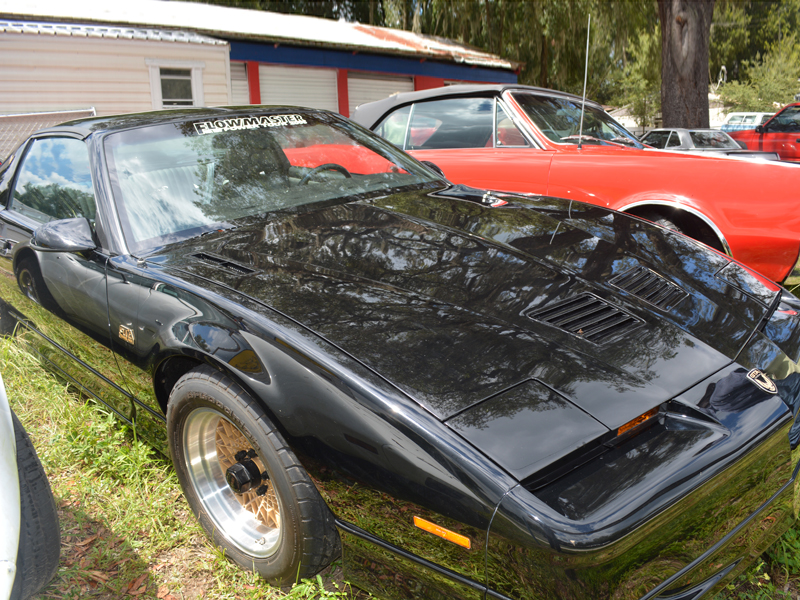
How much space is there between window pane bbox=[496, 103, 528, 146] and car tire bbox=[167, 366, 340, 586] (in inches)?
134

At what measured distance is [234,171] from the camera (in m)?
2.68

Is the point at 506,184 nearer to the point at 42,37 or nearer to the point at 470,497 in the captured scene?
the point at 470,497

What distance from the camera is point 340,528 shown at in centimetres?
161

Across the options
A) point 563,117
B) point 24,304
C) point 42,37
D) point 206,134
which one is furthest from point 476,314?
point 42,37

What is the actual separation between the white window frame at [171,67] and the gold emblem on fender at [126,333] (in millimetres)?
11192

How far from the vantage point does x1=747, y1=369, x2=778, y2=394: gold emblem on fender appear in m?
1.63

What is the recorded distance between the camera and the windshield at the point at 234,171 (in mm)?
2410

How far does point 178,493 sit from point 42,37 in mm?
10994

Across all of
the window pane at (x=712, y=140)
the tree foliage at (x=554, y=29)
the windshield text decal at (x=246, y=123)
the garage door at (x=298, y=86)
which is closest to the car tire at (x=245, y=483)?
the windshield text decal at (x=246, y=123)

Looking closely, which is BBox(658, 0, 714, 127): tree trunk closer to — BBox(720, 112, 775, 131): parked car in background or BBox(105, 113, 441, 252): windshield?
BBox(105, 113, 441, 252): windshield

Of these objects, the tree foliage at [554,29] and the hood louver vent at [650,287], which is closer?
the hood louver vent at [650,287]

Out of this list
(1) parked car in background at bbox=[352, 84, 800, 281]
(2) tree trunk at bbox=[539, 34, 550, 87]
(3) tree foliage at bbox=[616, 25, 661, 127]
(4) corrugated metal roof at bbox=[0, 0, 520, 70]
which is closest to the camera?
(1) parked car in background at bbox=[352, 84, 800, 281]

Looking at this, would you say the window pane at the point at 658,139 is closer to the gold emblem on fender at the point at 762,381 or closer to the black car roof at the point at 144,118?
the black car roof at the point at 144,118

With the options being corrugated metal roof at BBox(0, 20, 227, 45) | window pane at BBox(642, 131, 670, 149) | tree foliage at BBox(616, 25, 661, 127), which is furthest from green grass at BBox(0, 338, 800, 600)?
tree foliage at BBox(616, 25, 661, 127)
